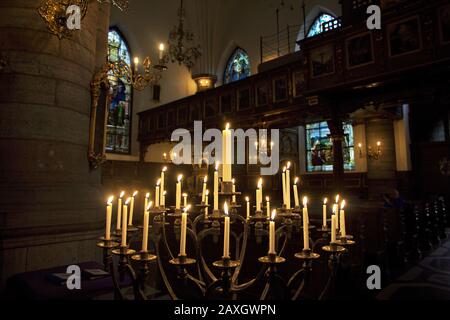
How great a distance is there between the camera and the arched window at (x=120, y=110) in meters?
16.5

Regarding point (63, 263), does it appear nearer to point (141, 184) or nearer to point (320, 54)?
point (320, 54)

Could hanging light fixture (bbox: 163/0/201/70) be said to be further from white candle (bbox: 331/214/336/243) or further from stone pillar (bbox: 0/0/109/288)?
white candle (bbox: 331/214/336/243)

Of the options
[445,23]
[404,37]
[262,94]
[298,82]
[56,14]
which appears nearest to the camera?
[56,14]

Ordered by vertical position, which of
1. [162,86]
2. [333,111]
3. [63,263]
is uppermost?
[162,86]

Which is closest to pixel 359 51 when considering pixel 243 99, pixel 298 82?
pixel 298 82

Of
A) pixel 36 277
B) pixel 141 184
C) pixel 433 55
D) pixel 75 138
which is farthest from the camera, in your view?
pixel 141 184

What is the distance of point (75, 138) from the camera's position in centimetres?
331

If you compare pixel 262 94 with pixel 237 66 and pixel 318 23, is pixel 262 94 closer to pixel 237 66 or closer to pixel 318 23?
pixel 318 23

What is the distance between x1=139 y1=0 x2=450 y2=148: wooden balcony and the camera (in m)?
6.41

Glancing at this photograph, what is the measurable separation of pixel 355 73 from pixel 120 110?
1374 centimetres

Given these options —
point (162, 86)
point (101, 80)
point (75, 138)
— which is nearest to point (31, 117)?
point (75, 138)

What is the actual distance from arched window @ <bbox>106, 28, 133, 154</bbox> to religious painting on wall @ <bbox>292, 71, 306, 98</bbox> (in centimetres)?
1089

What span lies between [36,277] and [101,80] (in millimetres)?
2384

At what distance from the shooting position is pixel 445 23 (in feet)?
20.2
